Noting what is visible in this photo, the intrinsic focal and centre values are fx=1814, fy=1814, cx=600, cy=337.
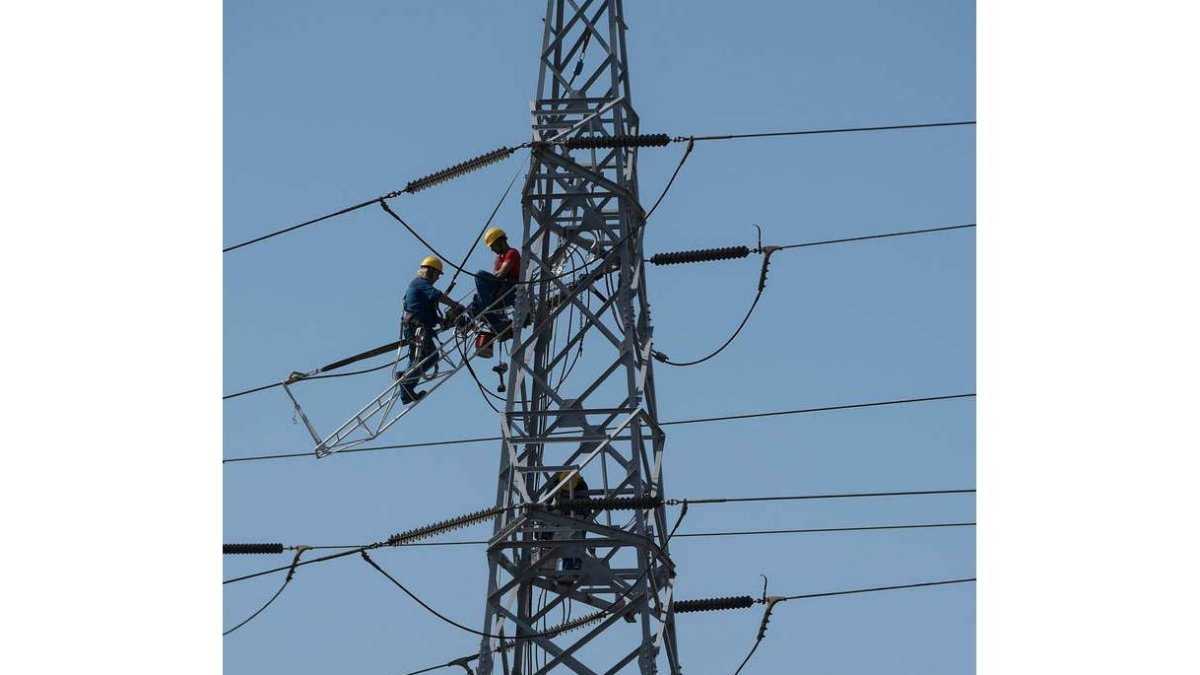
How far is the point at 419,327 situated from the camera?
18.5 m

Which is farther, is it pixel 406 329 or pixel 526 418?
pixel 406 329

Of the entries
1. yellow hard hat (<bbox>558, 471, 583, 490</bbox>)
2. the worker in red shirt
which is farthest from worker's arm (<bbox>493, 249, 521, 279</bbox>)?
yellow hard hat (<bbox>558, 471, 583, 490</bbox>)

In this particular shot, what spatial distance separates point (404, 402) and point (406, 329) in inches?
29.7

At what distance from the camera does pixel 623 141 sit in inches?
658

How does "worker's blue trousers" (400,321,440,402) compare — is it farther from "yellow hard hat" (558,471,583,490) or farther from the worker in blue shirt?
"yellow hard hat" (558,471,583,490)

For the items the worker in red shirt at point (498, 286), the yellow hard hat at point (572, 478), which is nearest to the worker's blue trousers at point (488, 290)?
the worker in red shirt at point (498, 286)

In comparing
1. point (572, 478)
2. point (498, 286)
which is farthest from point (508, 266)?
point (572, 478)

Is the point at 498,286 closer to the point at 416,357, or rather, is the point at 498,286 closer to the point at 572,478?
the point at 416,357

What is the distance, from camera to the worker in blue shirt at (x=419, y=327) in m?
18.3

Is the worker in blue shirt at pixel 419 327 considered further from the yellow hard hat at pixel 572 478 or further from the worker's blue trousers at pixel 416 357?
the yellow hard hat at pixel 572 478
